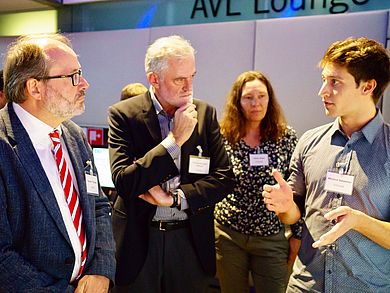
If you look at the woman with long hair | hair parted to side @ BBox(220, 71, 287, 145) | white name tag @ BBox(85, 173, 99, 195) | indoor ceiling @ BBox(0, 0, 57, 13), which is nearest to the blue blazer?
white name tag @ BBox(85, 173, 99, 195)

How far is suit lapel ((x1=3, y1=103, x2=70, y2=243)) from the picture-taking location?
132cm

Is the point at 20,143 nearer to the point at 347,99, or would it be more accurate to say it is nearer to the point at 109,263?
the point at 109,263

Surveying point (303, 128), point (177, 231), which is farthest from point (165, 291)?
point (303, 128)

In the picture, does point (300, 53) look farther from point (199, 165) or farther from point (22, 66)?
point (22, 66)

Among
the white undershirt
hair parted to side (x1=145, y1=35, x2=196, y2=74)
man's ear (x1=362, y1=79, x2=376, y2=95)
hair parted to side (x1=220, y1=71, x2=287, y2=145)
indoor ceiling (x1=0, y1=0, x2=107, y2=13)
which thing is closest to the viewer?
the white undershirt

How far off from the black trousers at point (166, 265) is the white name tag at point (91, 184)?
0.35 meters

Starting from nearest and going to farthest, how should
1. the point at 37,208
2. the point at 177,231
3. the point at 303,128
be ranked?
1. the point at 37,208
2. the point at 177,231
3. the point at 303,128

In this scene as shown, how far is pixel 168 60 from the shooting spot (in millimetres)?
1821

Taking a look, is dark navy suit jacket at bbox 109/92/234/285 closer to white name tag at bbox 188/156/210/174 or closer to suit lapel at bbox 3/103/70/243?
white name tag at bbox 188/156/210/174

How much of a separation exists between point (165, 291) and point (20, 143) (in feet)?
3.04

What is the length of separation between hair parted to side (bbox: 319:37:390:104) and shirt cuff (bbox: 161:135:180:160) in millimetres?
720

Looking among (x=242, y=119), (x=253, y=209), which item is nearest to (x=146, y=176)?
(x=253, y=209)

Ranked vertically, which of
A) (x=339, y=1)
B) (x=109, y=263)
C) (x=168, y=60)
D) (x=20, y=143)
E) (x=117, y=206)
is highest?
(x=339, y=1)

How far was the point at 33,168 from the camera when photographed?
4.34ft
